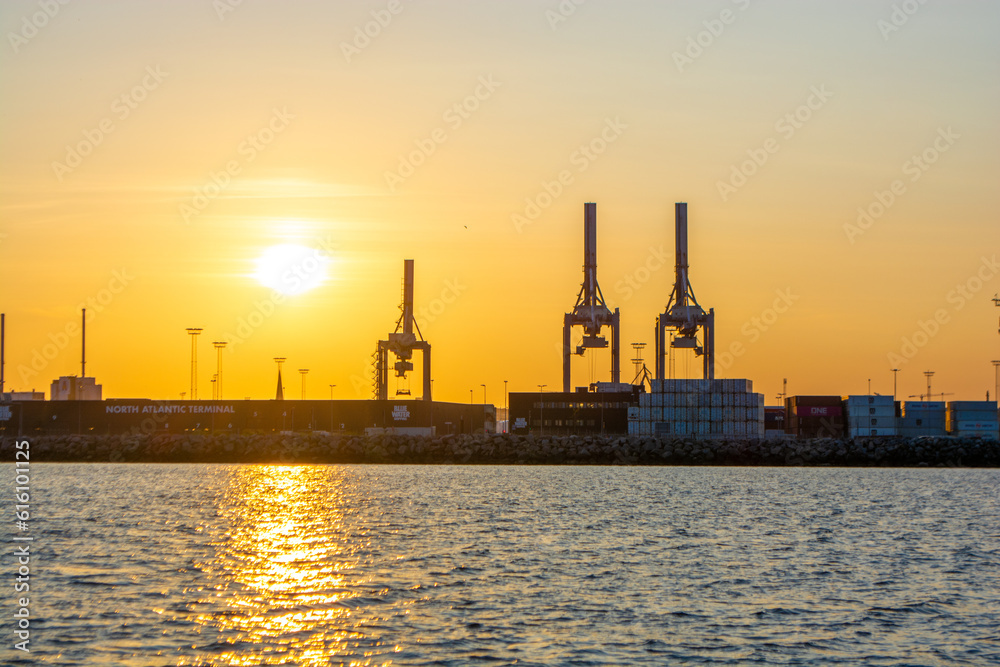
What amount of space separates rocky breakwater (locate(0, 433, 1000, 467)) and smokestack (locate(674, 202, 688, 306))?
26.6 meters

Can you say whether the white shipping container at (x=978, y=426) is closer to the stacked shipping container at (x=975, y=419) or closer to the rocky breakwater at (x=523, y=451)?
the stacked shipping container at (x=975, y=419)

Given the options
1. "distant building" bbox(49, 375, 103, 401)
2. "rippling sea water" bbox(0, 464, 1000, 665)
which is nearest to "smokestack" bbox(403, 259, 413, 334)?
"distant building" bbox(49, 375, 103, 401)

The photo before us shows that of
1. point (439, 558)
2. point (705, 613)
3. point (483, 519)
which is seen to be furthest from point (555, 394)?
point (705, 613)

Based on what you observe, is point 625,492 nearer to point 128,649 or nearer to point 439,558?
point 439,558

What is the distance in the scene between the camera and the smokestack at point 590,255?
138375 mm

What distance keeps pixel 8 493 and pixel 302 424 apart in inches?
2683

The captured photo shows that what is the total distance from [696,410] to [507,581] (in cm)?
10035

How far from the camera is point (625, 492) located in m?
65.2

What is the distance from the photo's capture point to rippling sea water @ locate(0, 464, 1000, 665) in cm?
2172

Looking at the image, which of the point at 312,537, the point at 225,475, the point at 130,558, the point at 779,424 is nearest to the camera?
the point at 130,558

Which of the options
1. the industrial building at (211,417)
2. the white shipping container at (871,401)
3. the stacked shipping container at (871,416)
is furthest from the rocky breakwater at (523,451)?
the white shipping container at (871,401)

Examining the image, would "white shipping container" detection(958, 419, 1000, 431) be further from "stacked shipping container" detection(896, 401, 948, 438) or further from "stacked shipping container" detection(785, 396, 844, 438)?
"stacked shipping container" detection(785, 396, 844, 438)

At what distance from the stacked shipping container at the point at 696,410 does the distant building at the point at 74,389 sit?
77.2m

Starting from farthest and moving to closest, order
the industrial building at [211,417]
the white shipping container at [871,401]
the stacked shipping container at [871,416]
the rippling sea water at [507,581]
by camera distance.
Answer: the white shipping container at [871,401] → the stacked shipping container at [871,416] → the industrial building at [211,417] → the rippling sea water at [507,581]
